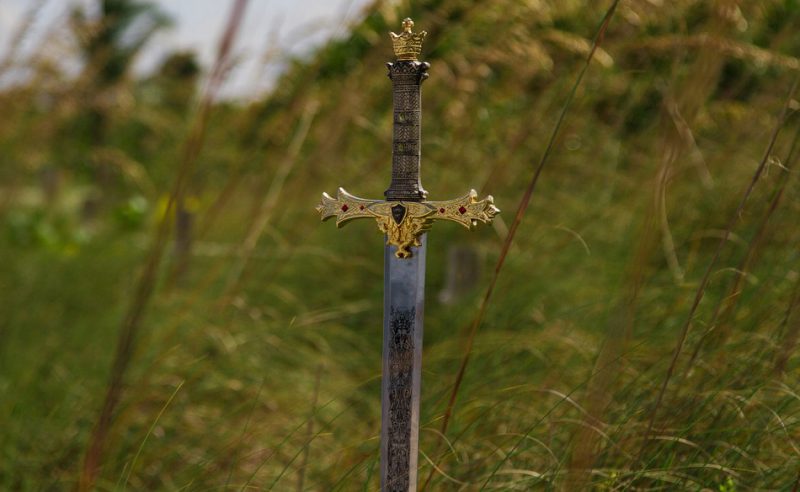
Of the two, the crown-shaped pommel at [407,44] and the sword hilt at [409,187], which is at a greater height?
the crown-shaped pommel at [407,44]

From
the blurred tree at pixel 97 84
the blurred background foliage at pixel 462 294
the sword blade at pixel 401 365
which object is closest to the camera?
the sword blade at pixel 401 365

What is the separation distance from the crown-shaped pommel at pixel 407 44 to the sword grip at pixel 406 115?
11 millimetres

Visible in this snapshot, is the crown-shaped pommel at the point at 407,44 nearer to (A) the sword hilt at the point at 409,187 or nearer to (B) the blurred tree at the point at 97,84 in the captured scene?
(A) the sword hilt at the point at 409,187

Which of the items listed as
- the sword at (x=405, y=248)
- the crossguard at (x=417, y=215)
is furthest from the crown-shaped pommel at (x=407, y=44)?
the crossguard at (x=417, y=215)

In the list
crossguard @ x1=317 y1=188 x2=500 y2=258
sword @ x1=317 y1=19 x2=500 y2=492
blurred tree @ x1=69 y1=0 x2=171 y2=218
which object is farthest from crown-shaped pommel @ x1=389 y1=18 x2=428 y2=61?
blurred tree @ x1=69 y1=0 x2=171 y2=218

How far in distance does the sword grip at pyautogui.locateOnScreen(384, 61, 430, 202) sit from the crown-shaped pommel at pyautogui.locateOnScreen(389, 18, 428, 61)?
0.01 m

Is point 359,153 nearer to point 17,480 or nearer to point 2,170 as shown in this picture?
point 2,170

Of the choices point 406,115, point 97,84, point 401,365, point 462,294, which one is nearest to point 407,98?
point 406,115

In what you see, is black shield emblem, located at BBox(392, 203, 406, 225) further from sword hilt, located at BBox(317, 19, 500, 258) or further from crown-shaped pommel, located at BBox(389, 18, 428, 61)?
crown-shaped pommel, located at BBox(389, 18, 428, 61)

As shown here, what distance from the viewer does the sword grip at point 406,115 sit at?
4.04ft

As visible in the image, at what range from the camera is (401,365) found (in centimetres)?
126

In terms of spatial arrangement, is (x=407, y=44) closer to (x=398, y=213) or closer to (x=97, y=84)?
(x=398, y=213)

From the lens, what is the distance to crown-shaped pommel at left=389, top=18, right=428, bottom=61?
4.03 feet

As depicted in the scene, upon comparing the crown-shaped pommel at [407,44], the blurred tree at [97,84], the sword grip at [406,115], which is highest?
the crown-shaped pommel at [407,44]
